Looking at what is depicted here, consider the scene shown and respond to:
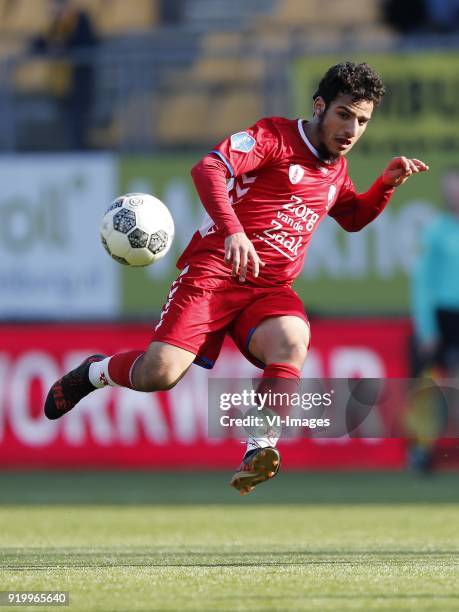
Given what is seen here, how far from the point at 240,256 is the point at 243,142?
73 centimetres

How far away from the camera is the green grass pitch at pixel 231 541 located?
4508 mm

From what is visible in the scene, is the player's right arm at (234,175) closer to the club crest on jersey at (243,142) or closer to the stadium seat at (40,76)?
the club crest on jersey at (243,142)

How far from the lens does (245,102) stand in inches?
501

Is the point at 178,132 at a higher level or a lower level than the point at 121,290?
higher

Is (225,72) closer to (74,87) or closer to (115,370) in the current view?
(74,87)

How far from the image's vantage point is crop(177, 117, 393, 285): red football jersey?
593cm

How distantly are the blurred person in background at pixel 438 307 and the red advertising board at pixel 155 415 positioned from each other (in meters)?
0.39

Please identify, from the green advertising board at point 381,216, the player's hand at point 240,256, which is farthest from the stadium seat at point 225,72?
the player's hand at point 240,256

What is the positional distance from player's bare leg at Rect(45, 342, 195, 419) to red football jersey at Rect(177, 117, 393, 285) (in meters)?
0.44

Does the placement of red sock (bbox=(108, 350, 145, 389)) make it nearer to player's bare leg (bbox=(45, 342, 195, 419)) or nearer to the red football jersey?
player's bare leg (bbox=(45, 342, 195, 419))

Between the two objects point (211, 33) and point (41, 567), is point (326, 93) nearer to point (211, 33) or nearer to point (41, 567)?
point (41, 567)

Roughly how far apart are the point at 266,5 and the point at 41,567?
1046 cm

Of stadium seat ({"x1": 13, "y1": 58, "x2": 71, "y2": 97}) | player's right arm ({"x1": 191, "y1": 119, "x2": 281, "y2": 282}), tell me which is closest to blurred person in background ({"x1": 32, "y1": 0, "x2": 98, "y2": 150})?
stadium seat ({"x1": 13, "y1": 58, "x2": 71, "y2": 97})

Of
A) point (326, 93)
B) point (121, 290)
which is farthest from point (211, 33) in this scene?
point (326, 93)
